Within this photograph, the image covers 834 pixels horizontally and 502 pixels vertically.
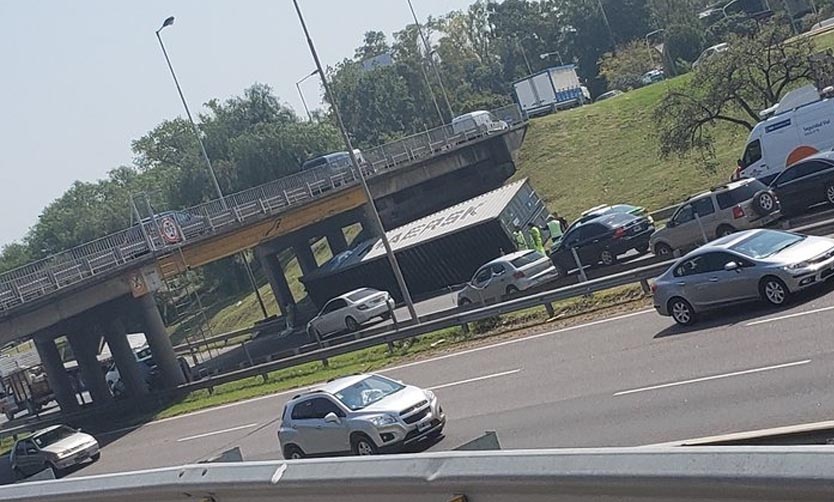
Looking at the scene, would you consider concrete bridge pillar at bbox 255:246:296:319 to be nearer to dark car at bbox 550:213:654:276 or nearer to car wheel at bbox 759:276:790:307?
dark car at bbox 550:213:654:276

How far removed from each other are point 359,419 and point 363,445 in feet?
1.47

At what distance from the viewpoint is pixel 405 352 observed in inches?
1335

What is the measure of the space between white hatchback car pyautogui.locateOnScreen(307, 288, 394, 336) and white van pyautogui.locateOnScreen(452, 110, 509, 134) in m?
28.4

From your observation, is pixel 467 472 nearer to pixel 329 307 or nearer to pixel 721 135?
pixel 329 307

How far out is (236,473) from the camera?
617 cm

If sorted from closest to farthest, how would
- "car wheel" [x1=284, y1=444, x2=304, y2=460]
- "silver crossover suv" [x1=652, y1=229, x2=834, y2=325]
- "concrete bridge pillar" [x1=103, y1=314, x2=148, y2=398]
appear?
"silver crossover suv" [x1=652, y1=229, x2=834, y2=325]
"car wheel" [x1=284, y1=444, x2=304, y2=460]
"concrete bridge pillar" [x1=103, y1=314, x2=148, y2=398]

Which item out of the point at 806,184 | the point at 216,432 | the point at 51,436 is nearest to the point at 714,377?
the point at 806,184

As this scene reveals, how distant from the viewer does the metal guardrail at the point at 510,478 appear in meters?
3.78

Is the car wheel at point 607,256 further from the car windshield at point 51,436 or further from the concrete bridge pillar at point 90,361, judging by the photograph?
the concrete bridge pillar at point 90,361

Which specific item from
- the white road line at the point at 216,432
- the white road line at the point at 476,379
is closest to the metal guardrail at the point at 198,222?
the white road line at the point at 216,432

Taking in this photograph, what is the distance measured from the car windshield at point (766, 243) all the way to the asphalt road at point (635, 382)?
0.98m

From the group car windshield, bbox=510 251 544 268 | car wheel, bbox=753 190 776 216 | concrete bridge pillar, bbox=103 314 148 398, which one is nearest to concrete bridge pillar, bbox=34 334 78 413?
concrete bridge pillar, bbox=103 314 148 398

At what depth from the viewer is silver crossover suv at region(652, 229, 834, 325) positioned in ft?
65.5

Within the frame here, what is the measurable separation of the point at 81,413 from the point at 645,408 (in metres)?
37.3
